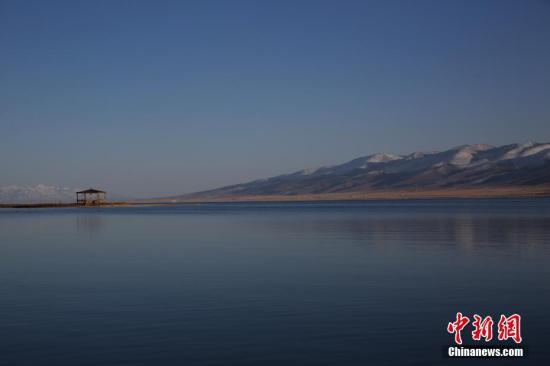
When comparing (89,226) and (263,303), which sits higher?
(89,226)

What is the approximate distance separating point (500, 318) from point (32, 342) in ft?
36.9

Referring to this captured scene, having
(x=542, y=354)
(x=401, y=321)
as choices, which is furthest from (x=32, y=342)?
(x=542, y=354)

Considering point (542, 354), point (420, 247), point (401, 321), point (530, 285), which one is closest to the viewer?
point (542, 354)

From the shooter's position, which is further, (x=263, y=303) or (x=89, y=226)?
(x=89, y=226)

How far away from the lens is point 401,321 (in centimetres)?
1650

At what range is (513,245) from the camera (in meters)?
36.6

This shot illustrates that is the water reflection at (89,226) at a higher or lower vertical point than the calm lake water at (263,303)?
higher

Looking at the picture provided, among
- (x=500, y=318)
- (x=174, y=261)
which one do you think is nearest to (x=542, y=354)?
(x=500, y=318)

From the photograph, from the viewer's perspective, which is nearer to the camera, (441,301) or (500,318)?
(500,318)

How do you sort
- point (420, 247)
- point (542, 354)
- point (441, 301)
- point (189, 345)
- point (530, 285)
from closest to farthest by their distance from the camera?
point (542, 354) < point (189, 345) < point (441, 301) < point (530, 285) < point (420, 247)

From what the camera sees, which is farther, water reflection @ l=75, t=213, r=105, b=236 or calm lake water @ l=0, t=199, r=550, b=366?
water reflection @ l=75, t=213, r=105, b=236

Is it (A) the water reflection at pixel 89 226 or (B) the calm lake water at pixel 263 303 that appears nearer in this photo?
(B) the calm lake water at pixel 263 303

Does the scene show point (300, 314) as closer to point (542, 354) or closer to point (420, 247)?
point (542, 354)

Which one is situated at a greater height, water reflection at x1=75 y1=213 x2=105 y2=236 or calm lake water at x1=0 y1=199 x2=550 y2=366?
water reflection at x1=75 y1=213 x2=105 y2=236
